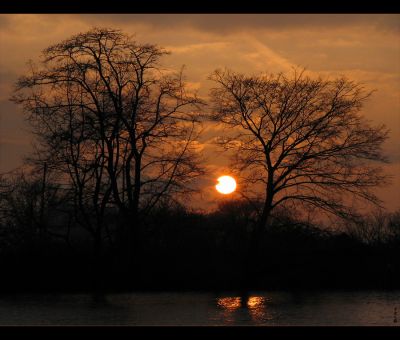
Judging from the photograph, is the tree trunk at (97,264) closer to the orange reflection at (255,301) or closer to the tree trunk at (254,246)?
the tree trunk at (254,246)

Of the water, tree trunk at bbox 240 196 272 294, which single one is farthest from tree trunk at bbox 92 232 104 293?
tree trunk at bbox 240 196 272 294

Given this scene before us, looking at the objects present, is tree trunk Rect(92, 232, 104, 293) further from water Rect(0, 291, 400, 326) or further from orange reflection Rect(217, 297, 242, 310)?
orange reflection Rect(217, 297, 242, 310)

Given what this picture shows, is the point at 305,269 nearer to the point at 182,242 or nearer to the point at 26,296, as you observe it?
the point at 182,242

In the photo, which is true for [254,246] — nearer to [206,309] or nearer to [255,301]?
[255,301]

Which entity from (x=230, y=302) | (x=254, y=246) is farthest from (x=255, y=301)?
(x=254, y=246)

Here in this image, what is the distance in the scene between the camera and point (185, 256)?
4169 cm

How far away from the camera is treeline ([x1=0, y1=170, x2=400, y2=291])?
126 feet

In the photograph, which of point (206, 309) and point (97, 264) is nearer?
point (206, 309)

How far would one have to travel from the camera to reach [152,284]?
39062mm

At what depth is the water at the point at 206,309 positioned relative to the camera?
24.3 metres

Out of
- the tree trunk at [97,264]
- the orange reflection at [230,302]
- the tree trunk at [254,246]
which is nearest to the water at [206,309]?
the orange reflection at [230,302]

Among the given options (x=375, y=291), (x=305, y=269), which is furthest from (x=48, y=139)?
(x=375, y=291)

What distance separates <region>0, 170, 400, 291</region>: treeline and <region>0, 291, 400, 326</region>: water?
2536mm

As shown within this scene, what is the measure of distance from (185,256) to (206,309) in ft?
42.4
